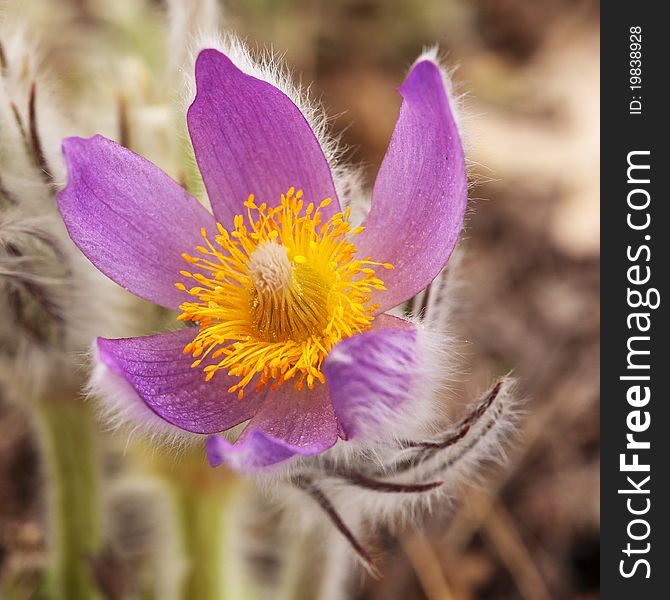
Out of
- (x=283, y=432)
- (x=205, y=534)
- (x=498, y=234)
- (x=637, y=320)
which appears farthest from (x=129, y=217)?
(x=498, y=234)

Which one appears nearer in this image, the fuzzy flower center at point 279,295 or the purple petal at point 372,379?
the purple petal at point 372,379

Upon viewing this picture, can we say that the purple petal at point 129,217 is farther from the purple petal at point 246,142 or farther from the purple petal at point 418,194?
the purple petal at point 418,194

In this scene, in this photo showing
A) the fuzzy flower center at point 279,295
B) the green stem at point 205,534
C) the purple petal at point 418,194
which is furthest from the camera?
the green stem at point 205,534

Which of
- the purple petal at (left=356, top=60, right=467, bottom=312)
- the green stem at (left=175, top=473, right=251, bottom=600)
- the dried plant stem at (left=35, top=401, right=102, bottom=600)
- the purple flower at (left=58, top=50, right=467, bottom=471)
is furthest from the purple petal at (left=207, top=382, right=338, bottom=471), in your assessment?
the dried plant stem at (left=35, top=401, right=102, bottom=600)

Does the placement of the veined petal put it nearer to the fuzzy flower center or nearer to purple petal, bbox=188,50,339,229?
the fuzzy flower center

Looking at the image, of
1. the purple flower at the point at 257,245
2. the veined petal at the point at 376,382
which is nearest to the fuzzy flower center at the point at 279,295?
the purple flower at the point at 257,245

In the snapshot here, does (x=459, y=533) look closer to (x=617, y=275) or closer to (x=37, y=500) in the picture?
(x=617, y=275)

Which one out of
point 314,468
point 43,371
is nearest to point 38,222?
point 43,371
